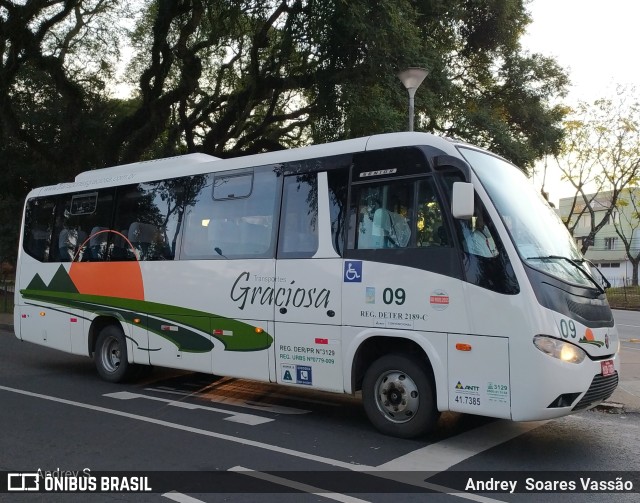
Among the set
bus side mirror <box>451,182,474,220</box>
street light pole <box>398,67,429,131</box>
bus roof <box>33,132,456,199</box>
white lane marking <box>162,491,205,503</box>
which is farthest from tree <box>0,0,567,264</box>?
white lane marking <box>162,491,205,503</box>

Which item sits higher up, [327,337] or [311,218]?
[311,218]

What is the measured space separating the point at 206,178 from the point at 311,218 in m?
2.15

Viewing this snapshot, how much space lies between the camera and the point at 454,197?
20.1 feet

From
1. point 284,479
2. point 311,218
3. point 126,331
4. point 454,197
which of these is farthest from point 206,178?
point 284,479

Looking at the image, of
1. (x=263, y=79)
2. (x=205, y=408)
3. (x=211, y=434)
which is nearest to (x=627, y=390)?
(x=205, y=408)

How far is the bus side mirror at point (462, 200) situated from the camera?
605cm

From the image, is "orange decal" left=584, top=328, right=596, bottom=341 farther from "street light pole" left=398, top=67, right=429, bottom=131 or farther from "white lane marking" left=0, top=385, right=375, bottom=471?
"street light pole" left=398, top=67, right=429, bottom=131

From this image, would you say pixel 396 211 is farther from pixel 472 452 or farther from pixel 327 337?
pixel 472 452

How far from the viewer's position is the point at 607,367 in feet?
20.6

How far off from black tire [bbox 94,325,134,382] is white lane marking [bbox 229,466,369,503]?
16.0ft

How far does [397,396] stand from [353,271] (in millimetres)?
1432

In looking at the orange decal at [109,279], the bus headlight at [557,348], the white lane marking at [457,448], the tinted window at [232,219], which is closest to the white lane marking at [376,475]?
the white lane marking at [457,448]

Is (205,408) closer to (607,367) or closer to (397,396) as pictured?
(397,396)

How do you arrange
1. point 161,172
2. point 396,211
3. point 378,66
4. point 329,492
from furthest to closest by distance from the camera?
point 378,66
point 161,172
point 396,211
point 329,492
